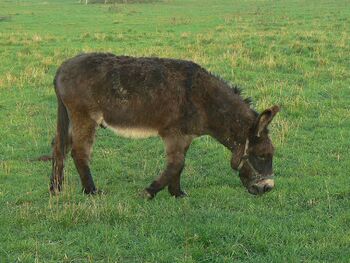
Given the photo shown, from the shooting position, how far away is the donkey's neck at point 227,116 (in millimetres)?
7297

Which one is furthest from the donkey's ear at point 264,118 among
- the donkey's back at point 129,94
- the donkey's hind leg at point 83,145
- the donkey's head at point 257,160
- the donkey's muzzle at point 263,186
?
the donkey's hind leg at point 83,145

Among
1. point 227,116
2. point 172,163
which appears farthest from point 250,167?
point 172,163

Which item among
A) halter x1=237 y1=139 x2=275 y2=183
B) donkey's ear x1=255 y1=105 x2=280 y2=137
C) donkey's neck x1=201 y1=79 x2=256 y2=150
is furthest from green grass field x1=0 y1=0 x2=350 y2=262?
donkey's ear x1=255 y1=105 x2=280 y2=137

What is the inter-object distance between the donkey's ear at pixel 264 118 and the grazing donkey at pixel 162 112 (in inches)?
3.4

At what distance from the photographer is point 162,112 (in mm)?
7219

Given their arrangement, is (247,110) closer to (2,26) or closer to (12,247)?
(12,247)

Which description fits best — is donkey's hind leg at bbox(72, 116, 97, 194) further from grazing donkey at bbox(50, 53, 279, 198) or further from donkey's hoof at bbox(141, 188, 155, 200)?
donkey's hoof at bbox(141, 188, 155, 200)

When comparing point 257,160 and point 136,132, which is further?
point 136,132

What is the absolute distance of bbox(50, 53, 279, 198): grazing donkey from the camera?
284 inches

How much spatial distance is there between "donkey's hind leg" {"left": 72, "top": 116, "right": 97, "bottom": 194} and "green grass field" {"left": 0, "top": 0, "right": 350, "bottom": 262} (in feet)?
0.85

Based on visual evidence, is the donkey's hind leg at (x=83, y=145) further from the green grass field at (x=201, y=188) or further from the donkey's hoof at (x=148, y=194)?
the donkey's hoof at (x=148, y=194)

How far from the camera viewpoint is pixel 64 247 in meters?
5.70

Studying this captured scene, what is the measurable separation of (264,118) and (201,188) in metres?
1.60

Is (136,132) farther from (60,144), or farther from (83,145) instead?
(60,144)
